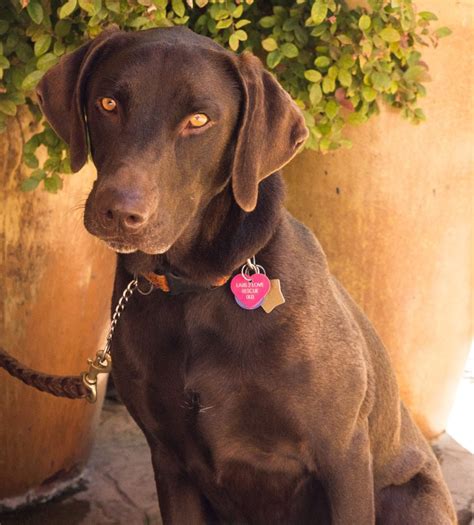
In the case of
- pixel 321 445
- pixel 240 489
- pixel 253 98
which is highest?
pixel 253 98

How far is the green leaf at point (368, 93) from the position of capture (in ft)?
12.1

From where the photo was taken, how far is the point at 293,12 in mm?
3621

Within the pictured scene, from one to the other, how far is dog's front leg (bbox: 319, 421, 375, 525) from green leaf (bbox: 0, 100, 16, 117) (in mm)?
1389

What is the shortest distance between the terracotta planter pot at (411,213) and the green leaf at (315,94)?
429 mm

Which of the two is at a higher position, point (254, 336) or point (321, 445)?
point (254, 336)

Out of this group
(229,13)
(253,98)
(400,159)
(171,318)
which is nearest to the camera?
(253,98)

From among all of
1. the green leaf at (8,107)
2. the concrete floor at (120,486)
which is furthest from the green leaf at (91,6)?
the concrete floor at (120,486)

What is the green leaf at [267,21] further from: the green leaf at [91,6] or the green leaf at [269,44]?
the green leaf at [91,6]

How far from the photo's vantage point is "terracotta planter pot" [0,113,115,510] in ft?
11.2

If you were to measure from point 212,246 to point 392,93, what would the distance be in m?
1.43

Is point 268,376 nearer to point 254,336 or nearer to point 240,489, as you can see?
point 254,336

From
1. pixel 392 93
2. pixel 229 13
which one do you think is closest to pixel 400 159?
pixel 392 93

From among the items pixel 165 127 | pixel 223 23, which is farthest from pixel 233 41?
pixel 165 127

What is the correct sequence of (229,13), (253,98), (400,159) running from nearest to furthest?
(253,98) → (229,13) → (400,159)
